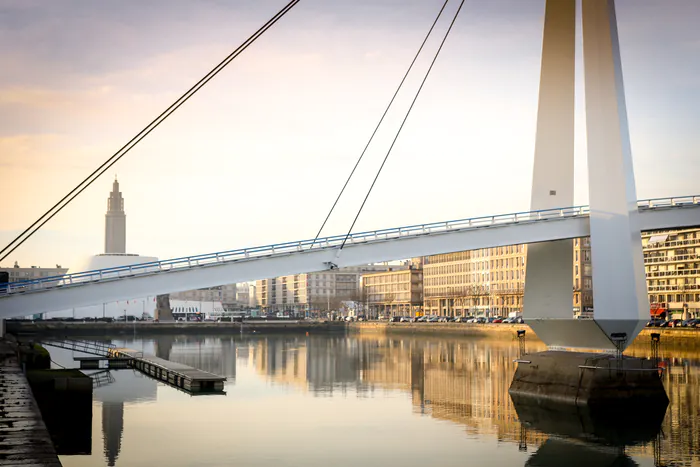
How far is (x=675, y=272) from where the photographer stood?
117750 millimetres

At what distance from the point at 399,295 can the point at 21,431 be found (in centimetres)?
17223

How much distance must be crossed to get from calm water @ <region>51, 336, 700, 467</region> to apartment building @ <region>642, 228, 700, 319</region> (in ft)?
202

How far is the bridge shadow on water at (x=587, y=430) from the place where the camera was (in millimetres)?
26141

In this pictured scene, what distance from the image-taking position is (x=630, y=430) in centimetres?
3059

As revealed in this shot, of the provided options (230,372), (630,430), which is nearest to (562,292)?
(630,430)

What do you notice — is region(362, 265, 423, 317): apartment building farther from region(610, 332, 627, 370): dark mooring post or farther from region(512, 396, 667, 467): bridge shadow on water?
region(512, 396, 667, 467): bridge shadow on water

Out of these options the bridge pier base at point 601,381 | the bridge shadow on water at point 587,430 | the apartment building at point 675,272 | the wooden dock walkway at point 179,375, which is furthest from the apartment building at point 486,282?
the bridge shadow on water at point 587,430

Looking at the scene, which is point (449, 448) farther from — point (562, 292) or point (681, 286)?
point (681, 286)

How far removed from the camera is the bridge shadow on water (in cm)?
2614

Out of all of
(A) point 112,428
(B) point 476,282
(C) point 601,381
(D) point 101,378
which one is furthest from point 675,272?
(A) point 112,428

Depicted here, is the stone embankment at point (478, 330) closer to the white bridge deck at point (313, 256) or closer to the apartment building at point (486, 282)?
the apartment building at point (486, 282)

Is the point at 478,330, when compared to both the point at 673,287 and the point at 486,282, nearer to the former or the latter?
the point at 673,287

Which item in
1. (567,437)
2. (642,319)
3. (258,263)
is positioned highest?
(258,263)

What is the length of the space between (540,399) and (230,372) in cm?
2468
